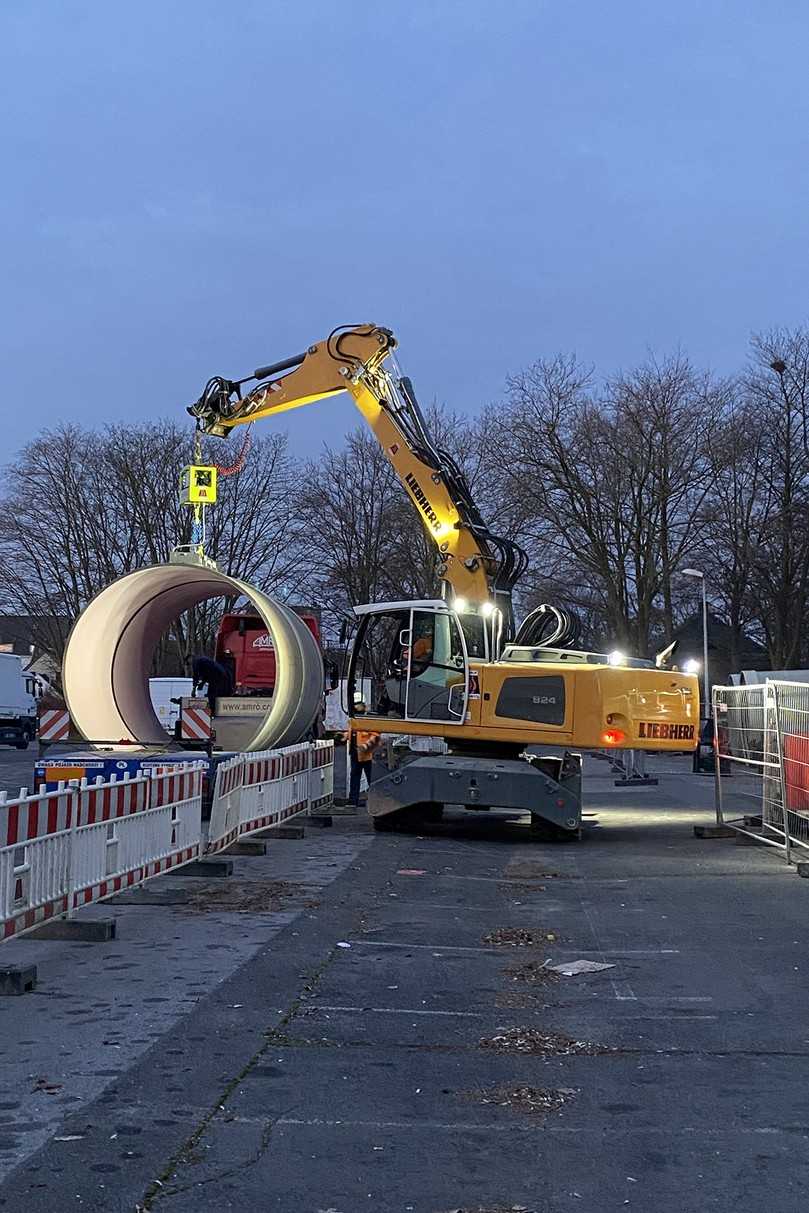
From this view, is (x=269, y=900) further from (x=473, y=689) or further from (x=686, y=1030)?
(x=473, y=689)

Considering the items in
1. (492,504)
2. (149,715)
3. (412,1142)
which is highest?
(492,504)

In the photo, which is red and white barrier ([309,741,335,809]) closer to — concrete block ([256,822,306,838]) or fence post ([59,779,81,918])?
concrete block ([256,822,306,838])

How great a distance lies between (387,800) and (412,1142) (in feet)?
39.4

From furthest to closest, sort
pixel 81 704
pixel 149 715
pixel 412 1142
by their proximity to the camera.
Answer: pixel 149 715, pixel 81 704, pixel 412 1142

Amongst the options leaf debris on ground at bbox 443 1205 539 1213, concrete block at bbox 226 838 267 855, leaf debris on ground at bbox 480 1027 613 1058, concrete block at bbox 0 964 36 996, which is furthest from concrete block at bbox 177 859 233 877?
leaf debris on ground at bbox 443 1205 539 1213

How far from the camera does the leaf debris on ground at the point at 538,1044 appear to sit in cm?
674

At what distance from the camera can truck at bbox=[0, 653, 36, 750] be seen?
47.5m

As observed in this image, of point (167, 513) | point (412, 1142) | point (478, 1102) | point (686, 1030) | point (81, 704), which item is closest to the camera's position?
point (412, 1142)

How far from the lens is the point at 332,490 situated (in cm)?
5403

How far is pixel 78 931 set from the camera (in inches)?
373

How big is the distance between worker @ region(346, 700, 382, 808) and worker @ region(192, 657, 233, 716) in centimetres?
261

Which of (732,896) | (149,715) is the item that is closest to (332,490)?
(149,715)

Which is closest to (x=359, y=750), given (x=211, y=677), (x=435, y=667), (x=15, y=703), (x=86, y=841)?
(x=211, y=677)

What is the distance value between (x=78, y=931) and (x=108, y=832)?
3.97ft
